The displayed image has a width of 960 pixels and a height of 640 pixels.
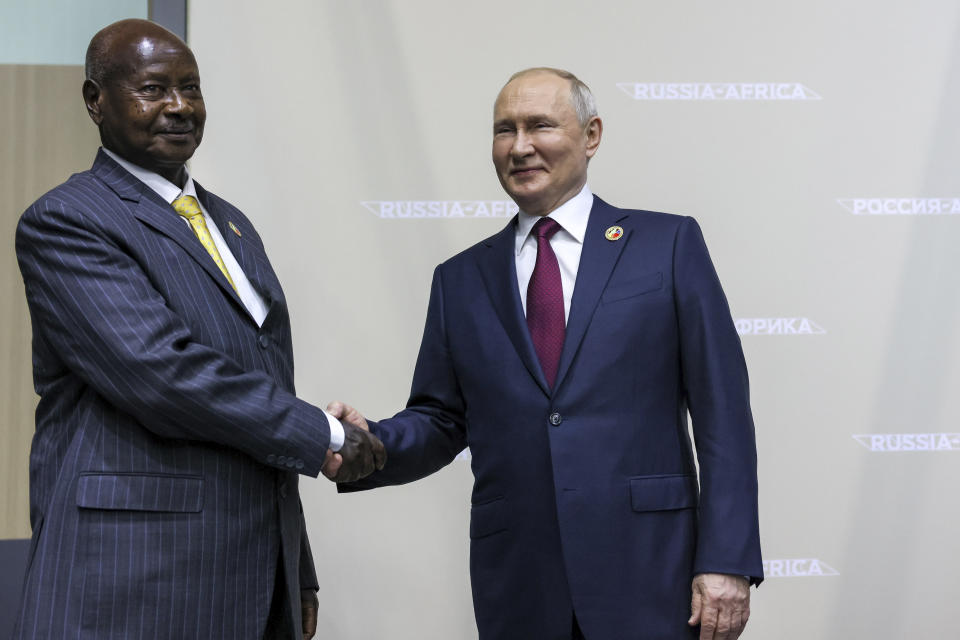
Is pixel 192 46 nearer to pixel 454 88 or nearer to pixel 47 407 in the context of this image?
pixel 454 88

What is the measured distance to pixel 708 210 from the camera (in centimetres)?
341

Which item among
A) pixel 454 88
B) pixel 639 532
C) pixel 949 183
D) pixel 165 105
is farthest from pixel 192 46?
pixel 949 183

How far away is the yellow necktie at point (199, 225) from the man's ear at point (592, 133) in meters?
0.86

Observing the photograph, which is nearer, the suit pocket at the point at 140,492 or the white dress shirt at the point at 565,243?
the suit pocket at the point at 140,492

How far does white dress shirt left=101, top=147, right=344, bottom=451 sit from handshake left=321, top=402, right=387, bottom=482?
3 centimetres

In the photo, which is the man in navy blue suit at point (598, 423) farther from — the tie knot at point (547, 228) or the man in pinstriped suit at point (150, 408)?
the man in pinstriped suit at point (150, 408)

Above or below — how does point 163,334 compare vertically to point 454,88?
below

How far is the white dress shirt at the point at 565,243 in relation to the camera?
223 cm

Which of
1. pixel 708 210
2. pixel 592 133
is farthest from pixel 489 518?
pixel 708 210

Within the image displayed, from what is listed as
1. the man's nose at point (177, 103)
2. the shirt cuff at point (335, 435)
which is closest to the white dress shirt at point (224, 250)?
the shirt cuff at point (335, 435)

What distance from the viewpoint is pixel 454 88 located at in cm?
338

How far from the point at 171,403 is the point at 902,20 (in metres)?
2.82

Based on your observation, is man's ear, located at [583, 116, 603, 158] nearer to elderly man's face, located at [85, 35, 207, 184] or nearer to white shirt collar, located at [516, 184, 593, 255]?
white shirt collar, located at [516, 184, 593, 255]

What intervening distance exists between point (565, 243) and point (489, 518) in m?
0.63
